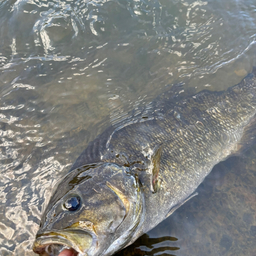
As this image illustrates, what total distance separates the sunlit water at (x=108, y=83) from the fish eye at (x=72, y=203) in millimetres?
1055

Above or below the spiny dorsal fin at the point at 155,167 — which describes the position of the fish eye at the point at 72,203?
above

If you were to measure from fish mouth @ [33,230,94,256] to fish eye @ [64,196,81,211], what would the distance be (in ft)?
0.79

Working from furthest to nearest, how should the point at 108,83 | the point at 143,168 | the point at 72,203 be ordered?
1. the point at 108,83
2. the point at 143,168
3. the point at 72,203

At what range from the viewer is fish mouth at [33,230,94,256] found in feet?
6.05

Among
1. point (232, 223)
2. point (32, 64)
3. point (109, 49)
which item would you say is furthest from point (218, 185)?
point (32, 64)

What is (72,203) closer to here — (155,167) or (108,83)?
(155,167)

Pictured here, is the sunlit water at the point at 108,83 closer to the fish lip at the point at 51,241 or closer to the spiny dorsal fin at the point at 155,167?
the spiny dorsal fin at the point at 155,167

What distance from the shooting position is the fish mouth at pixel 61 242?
184 centimetres

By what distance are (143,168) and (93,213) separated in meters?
0.92

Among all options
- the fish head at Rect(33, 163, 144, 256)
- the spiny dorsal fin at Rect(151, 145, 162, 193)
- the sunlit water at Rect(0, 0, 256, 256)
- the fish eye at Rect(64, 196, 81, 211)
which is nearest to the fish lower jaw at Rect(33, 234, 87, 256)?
the fish head at Rect(33, 163, 144, 256)

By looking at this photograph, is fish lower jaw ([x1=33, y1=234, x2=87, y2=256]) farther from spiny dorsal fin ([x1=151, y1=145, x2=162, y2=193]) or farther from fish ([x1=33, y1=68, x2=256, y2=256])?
spiny dorsal fin ([x1=151, y1=145, x2=162, y2=193])

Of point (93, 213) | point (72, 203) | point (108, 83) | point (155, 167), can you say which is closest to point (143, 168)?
point (155, 167)

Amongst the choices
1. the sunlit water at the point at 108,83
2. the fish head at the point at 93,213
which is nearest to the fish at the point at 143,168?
the fish head at the point at 93,213

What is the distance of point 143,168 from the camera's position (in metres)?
2.82
